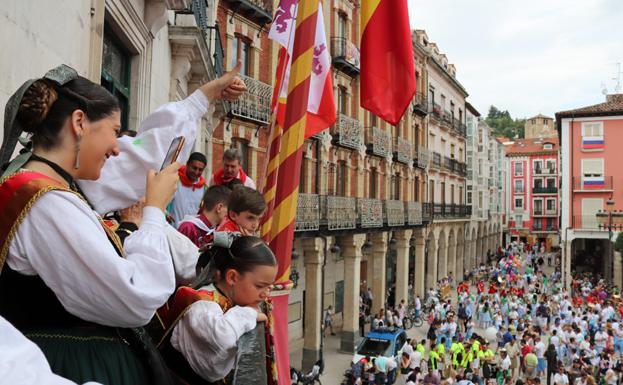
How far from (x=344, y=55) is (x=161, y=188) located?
19.1 m

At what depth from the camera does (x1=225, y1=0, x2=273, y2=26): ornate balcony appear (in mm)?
14234

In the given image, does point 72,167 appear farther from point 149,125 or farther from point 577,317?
point 577,317

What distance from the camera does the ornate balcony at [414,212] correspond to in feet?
87.7

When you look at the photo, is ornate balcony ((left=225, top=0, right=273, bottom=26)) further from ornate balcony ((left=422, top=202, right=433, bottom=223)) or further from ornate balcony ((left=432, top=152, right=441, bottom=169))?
ornate balcony ((left=432, top=152, right=441, bottom=169))

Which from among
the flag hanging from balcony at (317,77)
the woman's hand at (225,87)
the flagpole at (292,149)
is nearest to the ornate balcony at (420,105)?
the flag hanging from balcony at (317,77)

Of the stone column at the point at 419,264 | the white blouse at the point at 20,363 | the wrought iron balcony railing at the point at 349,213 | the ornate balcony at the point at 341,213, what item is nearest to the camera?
the white blouse at the point at 20,363

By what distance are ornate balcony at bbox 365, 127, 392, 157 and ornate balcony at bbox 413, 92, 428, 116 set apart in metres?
4.94

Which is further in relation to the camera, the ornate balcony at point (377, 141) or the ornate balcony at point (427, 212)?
the ornate balcony at point (427, 212)

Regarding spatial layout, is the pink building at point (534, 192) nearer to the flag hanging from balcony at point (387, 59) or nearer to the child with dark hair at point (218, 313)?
the flag hanging from balcony at point (387, 59)

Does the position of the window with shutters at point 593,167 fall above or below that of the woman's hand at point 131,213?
above

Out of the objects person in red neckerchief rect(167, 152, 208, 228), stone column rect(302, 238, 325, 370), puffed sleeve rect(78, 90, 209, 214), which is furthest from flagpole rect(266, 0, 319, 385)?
stone column rect(302, 238, 325, 370)

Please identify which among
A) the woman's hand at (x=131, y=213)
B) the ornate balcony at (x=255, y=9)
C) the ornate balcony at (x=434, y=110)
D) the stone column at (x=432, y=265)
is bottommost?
the stone column at (x=432, y=265)

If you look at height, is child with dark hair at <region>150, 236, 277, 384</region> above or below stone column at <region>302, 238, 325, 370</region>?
above

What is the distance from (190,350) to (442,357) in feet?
51.0
